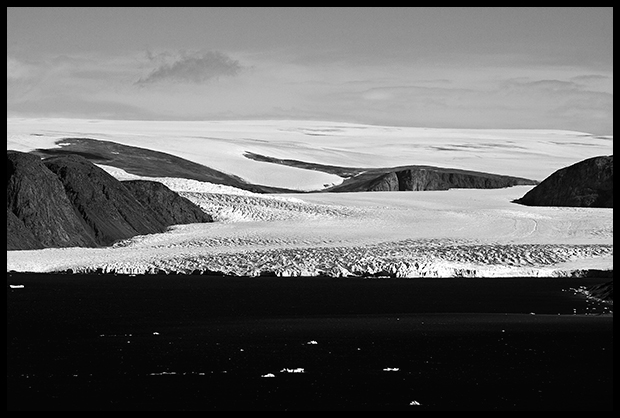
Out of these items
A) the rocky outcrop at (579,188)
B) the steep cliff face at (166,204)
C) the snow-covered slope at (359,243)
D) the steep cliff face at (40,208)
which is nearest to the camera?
the snow-covered slope at (359,243)

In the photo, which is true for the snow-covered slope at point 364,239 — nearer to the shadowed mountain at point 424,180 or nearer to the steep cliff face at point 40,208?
the steep cliff face at point 40,208

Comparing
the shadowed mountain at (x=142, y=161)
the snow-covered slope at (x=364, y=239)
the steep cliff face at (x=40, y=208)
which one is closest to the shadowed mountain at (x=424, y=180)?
the shadowed mountain at (x=142, y=161)

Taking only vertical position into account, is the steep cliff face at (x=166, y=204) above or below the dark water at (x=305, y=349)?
above

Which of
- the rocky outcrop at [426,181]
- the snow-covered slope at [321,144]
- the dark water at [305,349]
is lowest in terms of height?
the dark water at [305,349]

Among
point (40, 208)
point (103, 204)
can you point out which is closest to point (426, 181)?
point (103, 204)

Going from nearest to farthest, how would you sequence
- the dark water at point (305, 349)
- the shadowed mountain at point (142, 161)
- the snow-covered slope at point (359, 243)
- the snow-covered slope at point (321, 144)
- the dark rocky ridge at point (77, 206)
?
the dark water at point (305, 349), the snow-covered slope at point (359, 243), the dark rocky ridge at point (77, 206), the shadowed mountain at point (142, 161), the snow-covered slope at point (321, 144)

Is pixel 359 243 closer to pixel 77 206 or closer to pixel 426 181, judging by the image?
pixel 77 206

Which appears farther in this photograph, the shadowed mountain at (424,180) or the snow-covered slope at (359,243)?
the shadowed mountain at (424,180)
